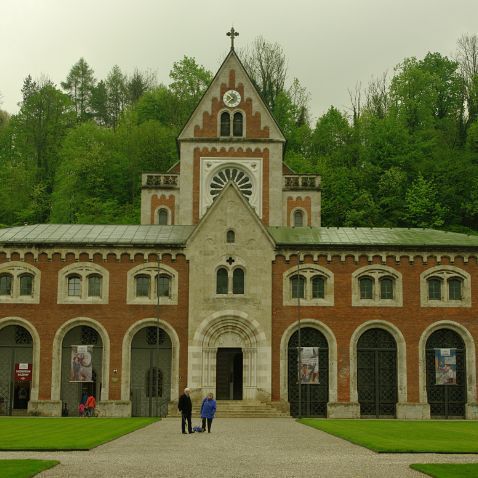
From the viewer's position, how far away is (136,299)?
46.4m

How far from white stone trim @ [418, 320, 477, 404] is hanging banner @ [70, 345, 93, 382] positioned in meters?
18.7

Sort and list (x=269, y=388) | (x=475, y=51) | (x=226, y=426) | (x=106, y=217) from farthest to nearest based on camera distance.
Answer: (x=475, y=51)
(x=106, y=217)
(x=269, y=388)
(x=226, y=426)

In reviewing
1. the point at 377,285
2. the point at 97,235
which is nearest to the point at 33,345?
the point at 97,235

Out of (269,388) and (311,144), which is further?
(311,144)

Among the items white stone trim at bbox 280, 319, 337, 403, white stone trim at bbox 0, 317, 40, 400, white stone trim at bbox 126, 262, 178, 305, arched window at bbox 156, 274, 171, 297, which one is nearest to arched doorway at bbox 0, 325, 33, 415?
white stone trim at bbox 0, 317, 40, 400

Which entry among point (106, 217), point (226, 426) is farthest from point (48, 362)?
point (106, 217)

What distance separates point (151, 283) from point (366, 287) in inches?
493

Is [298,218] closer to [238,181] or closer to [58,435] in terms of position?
[238,181]

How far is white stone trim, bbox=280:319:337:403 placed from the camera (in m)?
45.5

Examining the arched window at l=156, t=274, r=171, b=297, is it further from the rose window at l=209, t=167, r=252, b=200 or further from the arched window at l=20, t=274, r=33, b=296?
the rose window at l=209, t=167, r=252, b=200

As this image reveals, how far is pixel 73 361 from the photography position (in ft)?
149

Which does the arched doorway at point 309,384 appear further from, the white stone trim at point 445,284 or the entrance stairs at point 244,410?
the white stone trim at point 445,284

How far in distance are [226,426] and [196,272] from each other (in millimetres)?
13658

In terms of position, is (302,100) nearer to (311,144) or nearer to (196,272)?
(311,144)
